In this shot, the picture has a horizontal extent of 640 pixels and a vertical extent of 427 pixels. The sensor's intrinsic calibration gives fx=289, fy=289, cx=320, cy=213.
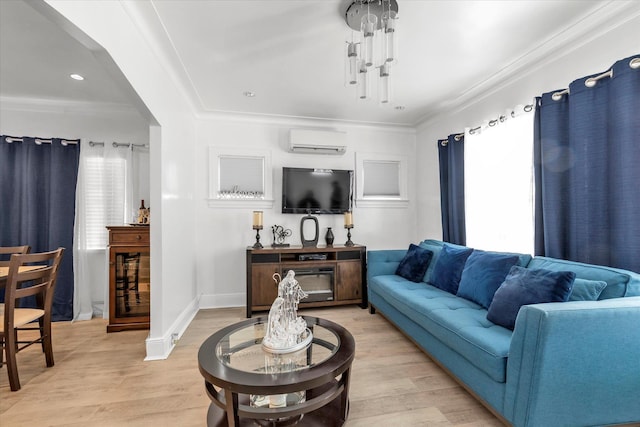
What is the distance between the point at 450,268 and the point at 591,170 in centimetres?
129

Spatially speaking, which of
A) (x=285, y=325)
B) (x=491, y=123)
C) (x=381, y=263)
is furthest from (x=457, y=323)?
(x=491, y=123)

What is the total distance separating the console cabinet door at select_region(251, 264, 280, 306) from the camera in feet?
11.4

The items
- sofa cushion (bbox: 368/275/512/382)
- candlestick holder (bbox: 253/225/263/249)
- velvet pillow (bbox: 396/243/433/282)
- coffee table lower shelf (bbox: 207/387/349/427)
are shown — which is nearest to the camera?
coffee table lower shelf (bbox: 207/387/349/427)

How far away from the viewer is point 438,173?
12.9 feet

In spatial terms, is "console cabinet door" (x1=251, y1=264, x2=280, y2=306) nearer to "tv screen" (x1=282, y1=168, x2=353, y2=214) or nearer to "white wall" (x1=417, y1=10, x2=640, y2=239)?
"tv screen" (x1=282, y1=168, x2=353, y2=214)

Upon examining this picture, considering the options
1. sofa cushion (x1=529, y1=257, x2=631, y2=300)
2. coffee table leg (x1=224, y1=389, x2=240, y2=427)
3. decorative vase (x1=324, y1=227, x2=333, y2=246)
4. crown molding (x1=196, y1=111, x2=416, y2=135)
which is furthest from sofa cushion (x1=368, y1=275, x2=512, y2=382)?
crown molding (x1=196, y1=111, x2=416, y2=135)

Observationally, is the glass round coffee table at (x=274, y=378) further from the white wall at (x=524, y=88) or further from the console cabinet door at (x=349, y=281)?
the white wall at (x=524, y=88)

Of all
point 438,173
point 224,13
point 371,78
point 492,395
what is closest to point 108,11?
point 224,13

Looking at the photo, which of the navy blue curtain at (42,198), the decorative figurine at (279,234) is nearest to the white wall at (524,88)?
the decorative figurine at (279,234)

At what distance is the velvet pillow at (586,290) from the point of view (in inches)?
64.6

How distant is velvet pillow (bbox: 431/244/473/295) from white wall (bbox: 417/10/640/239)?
3.51 ft

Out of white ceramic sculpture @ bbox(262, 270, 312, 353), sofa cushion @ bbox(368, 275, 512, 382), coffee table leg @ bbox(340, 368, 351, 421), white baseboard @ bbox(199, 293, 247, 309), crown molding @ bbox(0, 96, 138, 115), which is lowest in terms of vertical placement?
white baseboard @ bbox(199, 293, 247, 309)

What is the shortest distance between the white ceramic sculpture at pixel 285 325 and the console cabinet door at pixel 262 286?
183 centimetres

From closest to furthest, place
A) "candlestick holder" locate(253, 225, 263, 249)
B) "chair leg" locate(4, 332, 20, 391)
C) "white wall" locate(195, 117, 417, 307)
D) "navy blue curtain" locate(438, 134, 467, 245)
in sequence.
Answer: "chair leg" locate(4, 332, 20, 391) < "navy blue curtain" locate(438, 134, 467, 245) < "candlestick holder" locate(253, 225, 263, 249) < "white wall" locate(195, 117, 417, 307)
